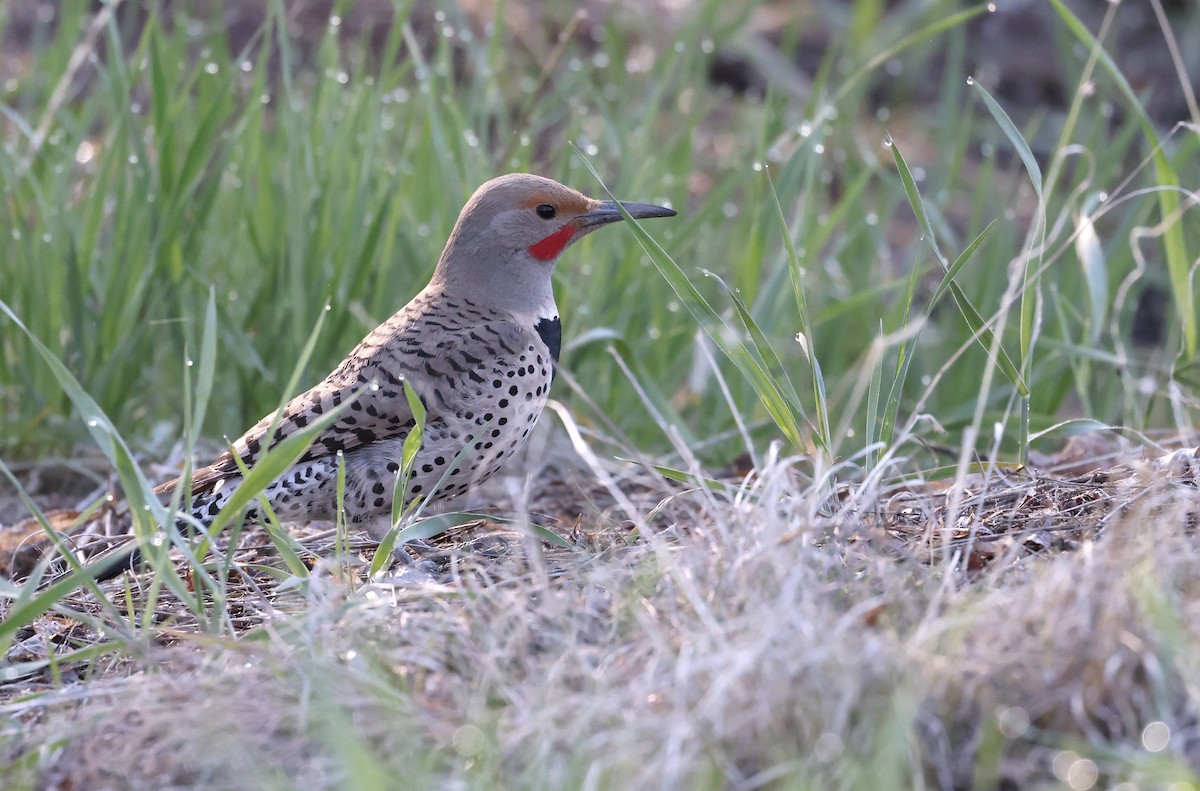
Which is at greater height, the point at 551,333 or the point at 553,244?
the point at 553,244

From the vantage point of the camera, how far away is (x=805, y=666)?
212 cm

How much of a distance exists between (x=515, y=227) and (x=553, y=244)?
132mm

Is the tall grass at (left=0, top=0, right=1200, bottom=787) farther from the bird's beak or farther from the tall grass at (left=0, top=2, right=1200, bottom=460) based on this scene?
the bird's beak

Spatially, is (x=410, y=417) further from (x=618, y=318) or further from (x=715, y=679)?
(x=715, y=679)

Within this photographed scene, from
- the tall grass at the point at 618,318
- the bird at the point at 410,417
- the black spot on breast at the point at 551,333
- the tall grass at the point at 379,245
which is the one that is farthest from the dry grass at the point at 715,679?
the tall grass at the point at 379,245

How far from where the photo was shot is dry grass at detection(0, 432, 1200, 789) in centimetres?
206

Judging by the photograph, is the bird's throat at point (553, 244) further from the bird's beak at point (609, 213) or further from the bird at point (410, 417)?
the bird at point (410, 417)

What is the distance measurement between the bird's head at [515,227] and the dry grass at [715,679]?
4.79 feet

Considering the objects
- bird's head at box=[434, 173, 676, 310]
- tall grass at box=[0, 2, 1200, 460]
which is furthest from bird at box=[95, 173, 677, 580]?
tall grass at box=[0, 2, 1200, 460]

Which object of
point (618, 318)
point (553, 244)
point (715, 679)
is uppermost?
point (553, 244)

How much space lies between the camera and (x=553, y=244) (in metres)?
4.16

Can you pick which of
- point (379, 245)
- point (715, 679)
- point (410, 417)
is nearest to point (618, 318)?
point (379, 245)

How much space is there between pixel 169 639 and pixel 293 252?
1729mm

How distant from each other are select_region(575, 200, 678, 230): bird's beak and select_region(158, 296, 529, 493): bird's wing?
1.51 ft
